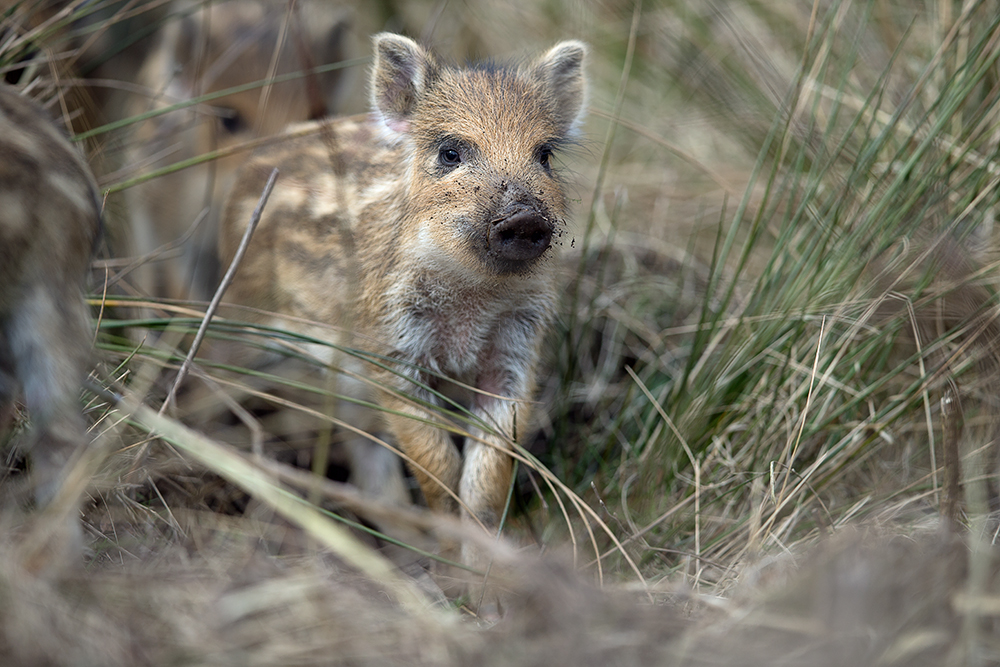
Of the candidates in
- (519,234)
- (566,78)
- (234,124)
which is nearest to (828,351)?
(519,234)

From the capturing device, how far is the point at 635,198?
5.05m

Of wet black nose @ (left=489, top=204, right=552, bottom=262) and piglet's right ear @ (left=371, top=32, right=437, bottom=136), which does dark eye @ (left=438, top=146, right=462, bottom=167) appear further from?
wet black nose @ (left=489, top=204, right=552, bottom=262)

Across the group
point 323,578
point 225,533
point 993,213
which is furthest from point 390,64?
point 993,213

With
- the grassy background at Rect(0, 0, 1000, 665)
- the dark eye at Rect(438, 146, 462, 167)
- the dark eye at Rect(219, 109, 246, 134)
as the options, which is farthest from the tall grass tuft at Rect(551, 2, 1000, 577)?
the dark eye at Rect(219, 109, 246, 134)

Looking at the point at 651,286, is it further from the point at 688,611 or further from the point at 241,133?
the point at 241,133

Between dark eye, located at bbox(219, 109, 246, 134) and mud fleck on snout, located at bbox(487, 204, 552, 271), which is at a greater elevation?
mud fleck on snout, located at bbox(487, 204, 552, 271)

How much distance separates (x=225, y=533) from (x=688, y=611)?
1.31 metres

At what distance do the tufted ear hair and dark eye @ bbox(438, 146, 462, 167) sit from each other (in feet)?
1.61

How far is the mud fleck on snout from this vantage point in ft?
8.80

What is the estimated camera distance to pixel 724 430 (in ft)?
10.3

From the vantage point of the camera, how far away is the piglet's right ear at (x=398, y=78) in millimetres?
3127

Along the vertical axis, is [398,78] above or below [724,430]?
above

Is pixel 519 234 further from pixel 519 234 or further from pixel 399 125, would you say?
pixel 399 125

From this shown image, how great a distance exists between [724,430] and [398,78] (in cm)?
181
